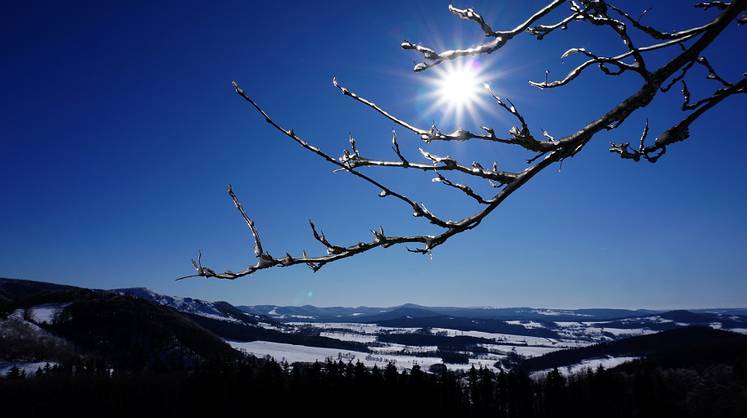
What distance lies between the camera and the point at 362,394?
70.7m

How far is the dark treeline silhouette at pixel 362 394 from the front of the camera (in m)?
71.3

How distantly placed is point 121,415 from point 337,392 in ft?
173

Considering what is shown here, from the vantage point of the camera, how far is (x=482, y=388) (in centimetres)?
8806

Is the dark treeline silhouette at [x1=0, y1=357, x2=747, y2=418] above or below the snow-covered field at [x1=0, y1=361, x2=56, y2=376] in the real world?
above

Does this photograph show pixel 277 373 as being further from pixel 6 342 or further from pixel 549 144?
pixel 6 342

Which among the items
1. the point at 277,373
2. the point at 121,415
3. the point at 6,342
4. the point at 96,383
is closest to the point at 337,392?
the point at 277,373

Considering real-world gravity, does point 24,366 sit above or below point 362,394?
below

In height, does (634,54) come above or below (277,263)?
above

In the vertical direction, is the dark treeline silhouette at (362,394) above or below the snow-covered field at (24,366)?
above

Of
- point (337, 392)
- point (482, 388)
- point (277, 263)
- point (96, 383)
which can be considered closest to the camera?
point (277, 263)

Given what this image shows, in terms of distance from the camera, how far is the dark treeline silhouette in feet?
234

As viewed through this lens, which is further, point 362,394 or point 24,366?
point 24,366

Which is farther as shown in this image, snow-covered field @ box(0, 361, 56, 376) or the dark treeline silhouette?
snow-covered field @ box(0, 361, 56, 376)

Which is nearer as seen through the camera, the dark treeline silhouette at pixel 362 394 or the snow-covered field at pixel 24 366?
the dark treeline silhouette at pixel 362 394
